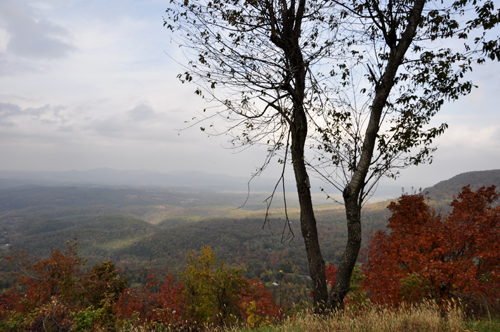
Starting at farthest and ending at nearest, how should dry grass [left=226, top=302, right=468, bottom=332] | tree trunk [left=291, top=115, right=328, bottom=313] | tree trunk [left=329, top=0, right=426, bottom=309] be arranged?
tree trunk [left=291, top=115, right=328, bottom=313] < tree trunk [left=329, top=0, right=426, bottom=309] < dry grass [left=226, top=302, right=468, bottom=332]

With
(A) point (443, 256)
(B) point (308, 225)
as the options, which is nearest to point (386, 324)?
(B) point (308, 225)

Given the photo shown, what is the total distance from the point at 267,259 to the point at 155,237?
2415 inches

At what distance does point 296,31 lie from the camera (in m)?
4.57

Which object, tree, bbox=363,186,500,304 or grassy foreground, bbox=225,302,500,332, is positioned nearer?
grassy foreground, bbox=225,302,500,332

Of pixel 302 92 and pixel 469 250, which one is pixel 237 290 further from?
pixel 302 92

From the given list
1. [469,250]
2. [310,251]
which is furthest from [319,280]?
[469,250]

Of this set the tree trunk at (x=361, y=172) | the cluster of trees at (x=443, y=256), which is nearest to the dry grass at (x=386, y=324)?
the tree trunk at (x=361, y=172)

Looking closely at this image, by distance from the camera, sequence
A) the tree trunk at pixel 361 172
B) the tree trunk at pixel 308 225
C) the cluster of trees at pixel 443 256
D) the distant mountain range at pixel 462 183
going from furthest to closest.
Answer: the distant mountain range at pixel 462 183 → the cluster of trees at pixel 443 256 → the tree trunk at pixel 308 225 → the tree trunk at pixel 361 172

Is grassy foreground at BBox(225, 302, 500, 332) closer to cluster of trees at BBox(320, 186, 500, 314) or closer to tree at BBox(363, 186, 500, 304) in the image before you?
tree at BBox(363, 186, 500, 304)

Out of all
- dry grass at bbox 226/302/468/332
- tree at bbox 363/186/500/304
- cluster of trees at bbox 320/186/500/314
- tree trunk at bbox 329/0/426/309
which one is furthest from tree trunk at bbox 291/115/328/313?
tree at bbox 363/186/500/304

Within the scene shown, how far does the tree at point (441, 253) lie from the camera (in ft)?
22.5

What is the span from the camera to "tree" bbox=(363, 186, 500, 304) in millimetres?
6844

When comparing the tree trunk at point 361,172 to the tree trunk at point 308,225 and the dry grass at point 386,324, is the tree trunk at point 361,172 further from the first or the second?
the dry grass at point 386,324

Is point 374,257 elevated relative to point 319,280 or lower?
lower
